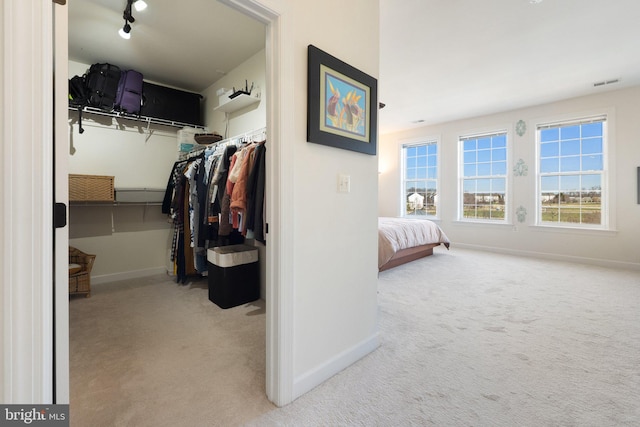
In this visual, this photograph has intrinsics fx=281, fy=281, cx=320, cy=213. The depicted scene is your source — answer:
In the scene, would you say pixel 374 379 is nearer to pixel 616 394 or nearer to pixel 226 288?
pixel 616 394

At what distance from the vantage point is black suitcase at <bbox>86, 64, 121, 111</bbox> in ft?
10.1

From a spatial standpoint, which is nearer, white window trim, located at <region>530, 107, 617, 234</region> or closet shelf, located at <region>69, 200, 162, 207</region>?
closet shelf, located at <region>69, 200, 162, 207</region>

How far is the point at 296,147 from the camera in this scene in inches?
56.8

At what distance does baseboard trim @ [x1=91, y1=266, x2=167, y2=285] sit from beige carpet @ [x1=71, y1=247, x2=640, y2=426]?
0.44 metres

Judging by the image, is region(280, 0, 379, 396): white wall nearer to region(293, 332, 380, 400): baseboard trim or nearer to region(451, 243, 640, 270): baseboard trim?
region(293, 332, 380, 400): baseboard trim

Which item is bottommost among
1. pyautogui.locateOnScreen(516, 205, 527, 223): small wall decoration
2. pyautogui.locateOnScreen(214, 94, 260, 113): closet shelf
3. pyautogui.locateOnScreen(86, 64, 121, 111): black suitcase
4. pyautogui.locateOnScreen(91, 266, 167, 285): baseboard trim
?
pyautogui.locateOnScreen(91, 266, 167, 285): baseboard trim

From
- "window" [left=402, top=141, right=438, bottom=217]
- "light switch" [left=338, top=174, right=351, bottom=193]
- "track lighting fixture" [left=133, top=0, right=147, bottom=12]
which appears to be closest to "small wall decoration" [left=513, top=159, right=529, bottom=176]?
"window" [left=402, top=141, right=438, bottom=217]

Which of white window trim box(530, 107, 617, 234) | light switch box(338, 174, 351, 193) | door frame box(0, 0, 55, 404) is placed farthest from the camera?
white window trim box(530, 107, 617, 234)

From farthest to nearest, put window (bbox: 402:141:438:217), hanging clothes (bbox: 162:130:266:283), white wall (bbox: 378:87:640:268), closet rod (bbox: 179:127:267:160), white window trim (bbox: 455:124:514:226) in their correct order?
window (bbox: 402:141:438:217) < white window trim (bbox: 455:124:514:226) < white wall (bbox: 378:87:640:268) < closet rod (bbox: 179:127:267:160) < hanging clothes (bbox: 162:130:266:283)

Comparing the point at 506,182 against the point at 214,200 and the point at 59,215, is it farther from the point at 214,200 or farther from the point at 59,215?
the point at 59,215

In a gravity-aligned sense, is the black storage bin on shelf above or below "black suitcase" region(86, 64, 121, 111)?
below

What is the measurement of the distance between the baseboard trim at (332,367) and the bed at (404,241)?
71.9 inches

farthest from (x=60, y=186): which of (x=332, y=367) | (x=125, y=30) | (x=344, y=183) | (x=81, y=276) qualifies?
(x=81, y=276)

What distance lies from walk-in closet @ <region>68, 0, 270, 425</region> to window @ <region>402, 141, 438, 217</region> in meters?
4.51
